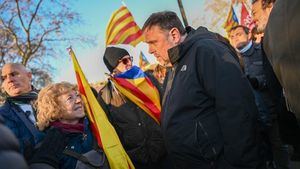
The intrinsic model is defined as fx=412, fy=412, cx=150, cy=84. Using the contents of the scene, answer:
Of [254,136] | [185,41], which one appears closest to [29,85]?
[185,41]

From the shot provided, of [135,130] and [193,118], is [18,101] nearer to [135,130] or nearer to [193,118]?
[135,130]

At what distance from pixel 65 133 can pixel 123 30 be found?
2.47 metres

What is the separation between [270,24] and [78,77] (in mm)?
2216

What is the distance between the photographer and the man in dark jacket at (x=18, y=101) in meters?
4.20

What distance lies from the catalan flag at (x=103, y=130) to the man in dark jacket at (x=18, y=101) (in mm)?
730

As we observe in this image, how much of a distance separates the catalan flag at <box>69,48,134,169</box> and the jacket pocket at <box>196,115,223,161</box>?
2.66ft

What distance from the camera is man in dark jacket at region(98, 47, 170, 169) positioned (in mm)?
4031

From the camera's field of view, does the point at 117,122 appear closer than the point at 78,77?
No

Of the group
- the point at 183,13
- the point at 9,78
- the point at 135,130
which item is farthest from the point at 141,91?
the point at 183,13

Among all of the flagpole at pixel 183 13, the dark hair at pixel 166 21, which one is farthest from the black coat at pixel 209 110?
the flagpole at pixel 183 13

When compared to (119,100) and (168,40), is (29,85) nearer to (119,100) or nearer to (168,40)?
(119,100)

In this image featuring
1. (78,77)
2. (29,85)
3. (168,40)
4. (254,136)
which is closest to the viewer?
(254,136)

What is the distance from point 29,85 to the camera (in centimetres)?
500

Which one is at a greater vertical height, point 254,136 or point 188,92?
point 188,92
